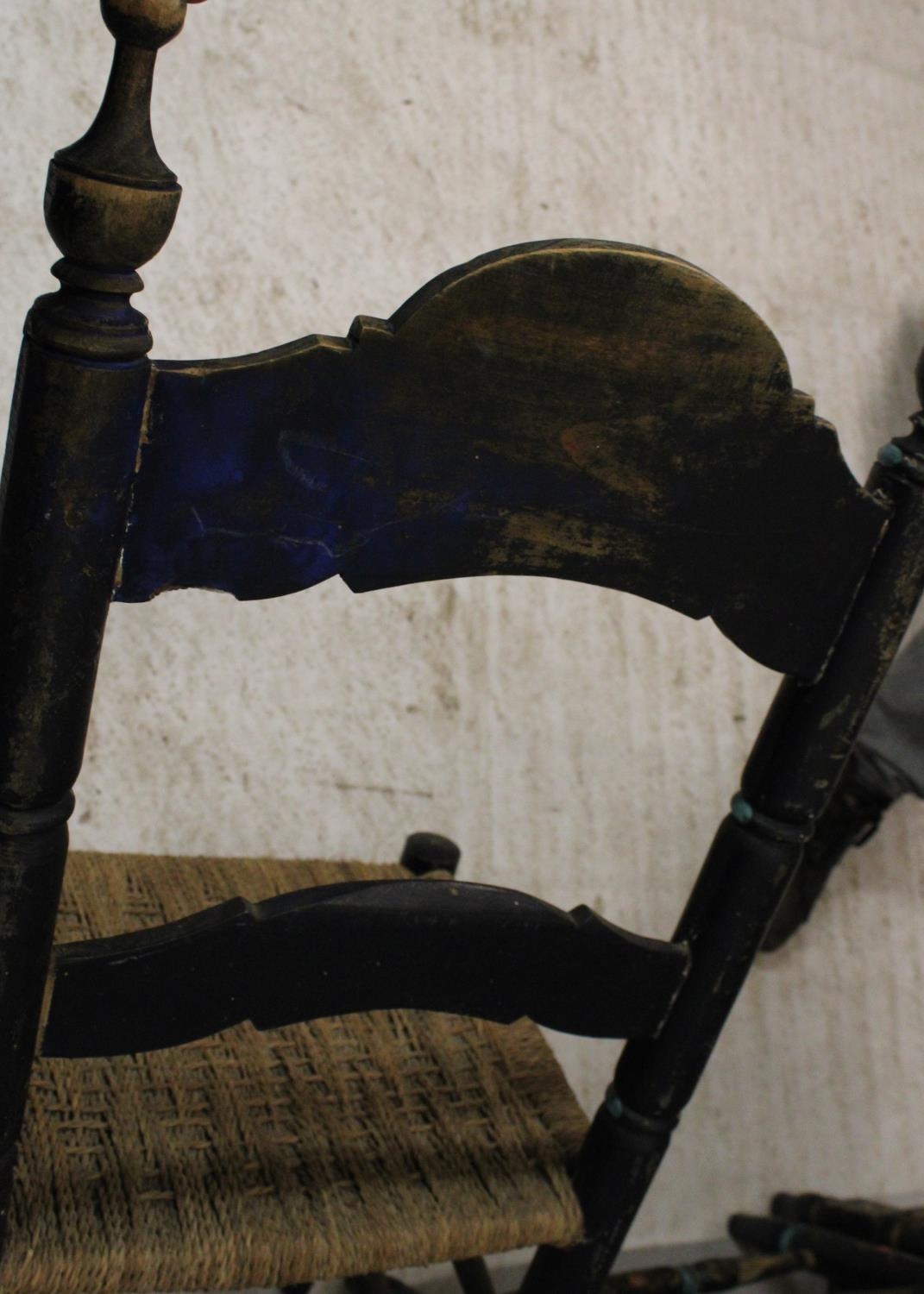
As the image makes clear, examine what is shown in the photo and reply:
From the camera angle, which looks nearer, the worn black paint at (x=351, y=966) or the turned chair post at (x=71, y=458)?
the turned chair post at (x=71, y=458)

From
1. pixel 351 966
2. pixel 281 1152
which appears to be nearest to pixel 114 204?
pixel 351 966

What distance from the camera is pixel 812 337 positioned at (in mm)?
1823

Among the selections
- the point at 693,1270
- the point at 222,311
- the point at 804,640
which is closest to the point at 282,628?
the point at 222,311

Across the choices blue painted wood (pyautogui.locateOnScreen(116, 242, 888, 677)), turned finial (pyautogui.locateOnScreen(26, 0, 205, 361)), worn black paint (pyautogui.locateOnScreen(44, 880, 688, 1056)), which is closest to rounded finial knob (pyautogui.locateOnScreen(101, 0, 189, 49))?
turned finial (pyautogui.locateOnScreen(26, 0, 205, 361))

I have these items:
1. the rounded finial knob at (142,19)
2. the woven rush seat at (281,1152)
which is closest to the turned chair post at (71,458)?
the rounded finial knob at (142,19)

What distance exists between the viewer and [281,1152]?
0.87m

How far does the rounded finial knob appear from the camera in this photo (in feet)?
1.59

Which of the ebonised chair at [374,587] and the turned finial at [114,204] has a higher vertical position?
the turned finial at [114,204]

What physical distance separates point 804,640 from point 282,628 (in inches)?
34.9

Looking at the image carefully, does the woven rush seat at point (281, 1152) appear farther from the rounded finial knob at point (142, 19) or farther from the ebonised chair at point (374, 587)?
the rounded finial knob at point (142, 19)

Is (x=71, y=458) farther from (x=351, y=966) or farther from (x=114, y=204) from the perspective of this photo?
(x=351, y=966)

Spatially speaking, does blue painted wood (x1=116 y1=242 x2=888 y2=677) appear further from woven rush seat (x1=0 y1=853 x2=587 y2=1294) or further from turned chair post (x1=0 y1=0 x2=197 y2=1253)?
woven rush seat (x1=0 y1=853 x2=587 y2=1294)

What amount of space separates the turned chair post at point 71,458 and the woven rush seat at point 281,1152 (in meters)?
0.21

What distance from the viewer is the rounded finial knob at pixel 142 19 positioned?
1.59ft
